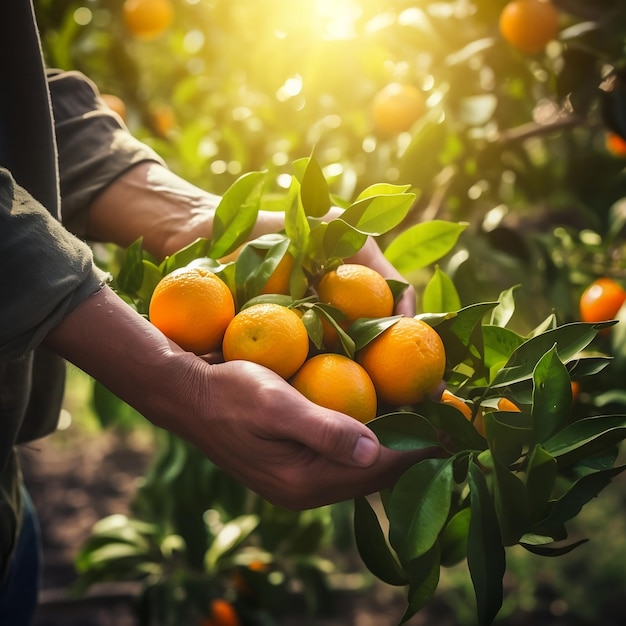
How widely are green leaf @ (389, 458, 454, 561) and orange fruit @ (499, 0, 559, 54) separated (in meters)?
0.86

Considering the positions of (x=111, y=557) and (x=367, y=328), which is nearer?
(x=367, y=328)

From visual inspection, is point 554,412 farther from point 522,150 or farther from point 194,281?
point 522,150

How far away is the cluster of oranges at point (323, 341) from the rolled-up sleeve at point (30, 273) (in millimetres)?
114

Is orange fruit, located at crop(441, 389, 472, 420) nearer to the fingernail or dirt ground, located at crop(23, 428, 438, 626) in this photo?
the fingernail

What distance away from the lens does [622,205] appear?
4.56 ft

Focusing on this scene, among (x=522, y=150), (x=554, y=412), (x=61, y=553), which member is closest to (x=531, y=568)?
(x=522, y=150)

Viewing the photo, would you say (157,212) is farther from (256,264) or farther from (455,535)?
(455,535)

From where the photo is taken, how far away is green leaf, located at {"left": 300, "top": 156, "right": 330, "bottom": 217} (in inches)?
32.8

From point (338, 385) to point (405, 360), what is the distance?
8cm

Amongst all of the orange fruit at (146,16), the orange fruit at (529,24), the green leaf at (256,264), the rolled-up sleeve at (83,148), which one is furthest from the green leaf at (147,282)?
the orange fruit at (146,16)

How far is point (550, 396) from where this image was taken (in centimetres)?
68

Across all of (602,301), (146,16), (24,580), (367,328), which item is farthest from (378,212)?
(146,16)

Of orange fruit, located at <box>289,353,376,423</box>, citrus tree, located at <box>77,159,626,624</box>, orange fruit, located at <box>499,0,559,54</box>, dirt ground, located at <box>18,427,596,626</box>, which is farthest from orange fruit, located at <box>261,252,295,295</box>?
dirt ground, located at <box>18,427,596,626</box>

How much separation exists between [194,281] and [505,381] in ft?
1.15
